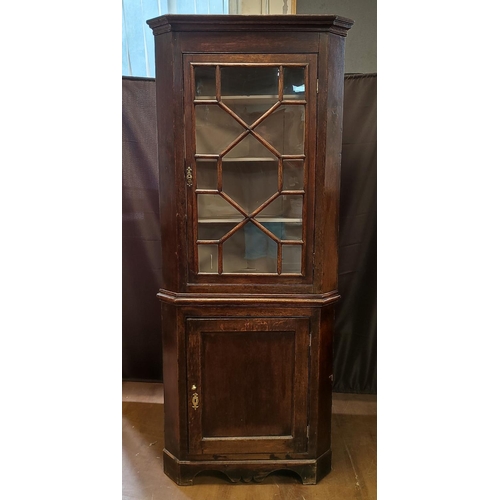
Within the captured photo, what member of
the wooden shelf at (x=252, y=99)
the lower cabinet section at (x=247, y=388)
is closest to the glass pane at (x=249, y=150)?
the wooden shelf at (x=252, y=99)

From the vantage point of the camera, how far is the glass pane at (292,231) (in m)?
1.56

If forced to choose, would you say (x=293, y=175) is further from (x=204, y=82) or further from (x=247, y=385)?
(x=247, y=385)

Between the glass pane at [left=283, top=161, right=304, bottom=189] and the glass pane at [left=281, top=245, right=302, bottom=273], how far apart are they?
0.69 feet

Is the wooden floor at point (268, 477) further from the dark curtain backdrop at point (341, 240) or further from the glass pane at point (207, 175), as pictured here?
the glass pane at point (207, 175)

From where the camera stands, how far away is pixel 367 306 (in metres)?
2.25

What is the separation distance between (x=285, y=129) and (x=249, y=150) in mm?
140

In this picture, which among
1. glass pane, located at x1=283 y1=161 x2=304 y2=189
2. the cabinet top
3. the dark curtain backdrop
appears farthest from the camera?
the dark curtain backdrop

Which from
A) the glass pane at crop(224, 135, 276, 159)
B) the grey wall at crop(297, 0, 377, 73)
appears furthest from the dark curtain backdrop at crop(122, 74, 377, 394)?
the glass pane at crop(224, 135, 276, 159)

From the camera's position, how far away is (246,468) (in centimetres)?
164

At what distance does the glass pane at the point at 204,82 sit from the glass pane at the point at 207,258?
1.66 feet

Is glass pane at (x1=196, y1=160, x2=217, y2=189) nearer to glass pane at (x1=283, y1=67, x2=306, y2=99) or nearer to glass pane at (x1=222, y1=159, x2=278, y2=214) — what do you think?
glass pane at (x1=222, y1=159, x2=278, y2=214)

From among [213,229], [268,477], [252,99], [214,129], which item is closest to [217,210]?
[213,229]

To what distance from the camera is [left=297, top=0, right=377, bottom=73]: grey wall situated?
2.20 m
